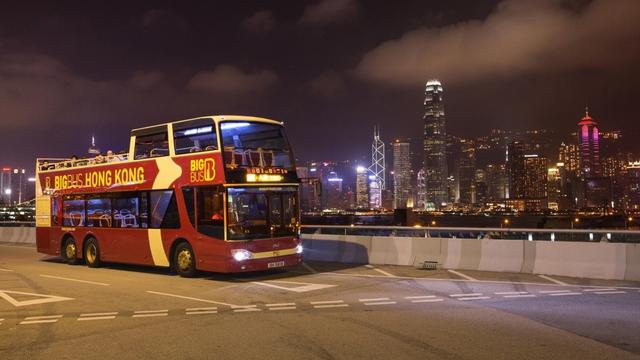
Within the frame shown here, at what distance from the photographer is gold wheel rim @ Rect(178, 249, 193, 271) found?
15.9m

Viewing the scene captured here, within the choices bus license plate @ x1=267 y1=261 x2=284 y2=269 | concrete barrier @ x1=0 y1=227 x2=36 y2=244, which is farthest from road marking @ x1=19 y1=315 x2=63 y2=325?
concrete barrier @ x1=0 y1=227 x2=36 y2=244

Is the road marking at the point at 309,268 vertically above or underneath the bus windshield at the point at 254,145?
underneath

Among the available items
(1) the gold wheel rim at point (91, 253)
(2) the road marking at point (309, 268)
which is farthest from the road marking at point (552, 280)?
(1) the gold wheel rim at point (91, 253)

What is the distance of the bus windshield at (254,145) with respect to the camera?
15023 millimetres

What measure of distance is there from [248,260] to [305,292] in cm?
228

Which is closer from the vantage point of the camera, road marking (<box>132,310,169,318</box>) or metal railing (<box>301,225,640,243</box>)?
road marking (<box>132,310,169,318</box>)

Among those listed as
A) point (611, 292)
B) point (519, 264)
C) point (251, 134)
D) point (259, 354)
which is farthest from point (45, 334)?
point (519, 264)

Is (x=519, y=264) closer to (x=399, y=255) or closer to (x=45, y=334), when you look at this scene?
(x=399, y=255)

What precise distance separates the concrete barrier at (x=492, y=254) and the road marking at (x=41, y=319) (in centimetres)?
1058

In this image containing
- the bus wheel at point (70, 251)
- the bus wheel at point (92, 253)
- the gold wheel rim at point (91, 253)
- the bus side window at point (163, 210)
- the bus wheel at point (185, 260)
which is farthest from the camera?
the bus wheel at point (70, 251)

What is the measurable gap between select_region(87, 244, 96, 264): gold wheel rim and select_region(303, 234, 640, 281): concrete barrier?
22.5 ft

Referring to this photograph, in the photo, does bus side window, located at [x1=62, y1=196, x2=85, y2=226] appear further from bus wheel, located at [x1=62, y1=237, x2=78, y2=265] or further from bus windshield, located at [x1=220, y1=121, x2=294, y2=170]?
bus windshield, located at [x1=220, y1=121, x2=294, y2=170]

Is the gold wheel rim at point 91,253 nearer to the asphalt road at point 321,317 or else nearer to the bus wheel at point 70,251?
the bus wheel at point 70,251

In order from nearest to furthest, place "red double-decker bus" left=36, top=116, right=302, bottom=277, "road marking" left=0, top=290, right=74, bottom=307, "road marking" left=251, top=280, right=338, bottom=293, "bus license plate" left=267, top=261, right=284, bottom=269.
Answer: "road marking" left=0, top=290, right=74, bottom=307 → "road marking" left=251, top=280, right=338, bottom=293 → "red double-decker bus" left=36, top=116, right=302, bottom=277 → "bus license plate" left=267, top=261, right=284, bottom=269
